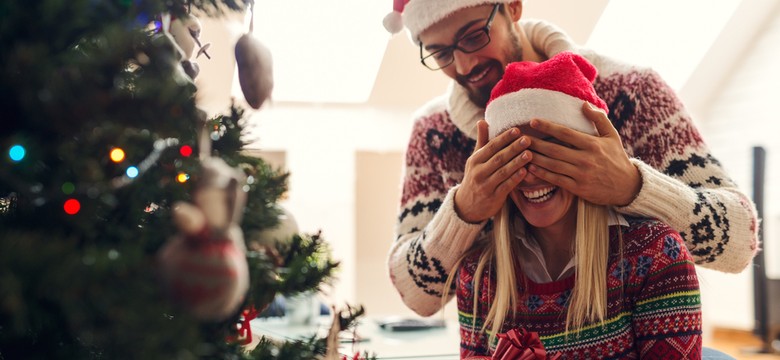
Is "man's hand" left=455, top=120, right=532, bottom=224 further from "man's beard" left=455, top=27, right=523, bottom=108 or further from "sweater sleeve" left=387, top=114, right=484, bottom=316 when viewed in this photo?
"man's beard" left=455, top=27, right=523, bottom=108

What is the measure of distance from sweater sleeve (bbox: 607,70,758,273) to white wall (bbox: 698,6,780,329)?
304cm

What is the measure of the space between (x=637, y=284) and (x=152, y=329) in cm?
81

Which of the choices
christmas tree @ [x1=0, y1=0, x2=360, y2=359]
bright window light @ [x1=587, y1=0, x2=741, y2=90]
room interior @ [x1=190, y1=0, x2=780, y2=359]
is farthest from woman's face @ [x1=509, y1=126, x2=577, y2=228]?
→ bright window light @ [x1=587, y1=0, x2=741, y2=90]

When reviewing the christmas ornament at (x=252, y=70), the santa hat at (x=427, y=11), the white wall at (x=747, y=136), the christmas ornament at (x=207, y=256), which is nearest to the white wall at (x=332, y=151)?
the white wall at (x=747, y=136)

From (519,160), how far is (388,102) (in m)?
3.39

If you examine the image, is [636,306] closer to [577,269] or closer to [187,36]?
[577,269]

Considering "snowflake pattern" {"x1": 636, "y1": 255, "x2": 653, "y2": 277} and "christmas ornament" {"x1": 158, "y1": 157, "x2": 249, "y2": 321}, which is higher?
"snowflake pattern" {"x1": 636, "y1": 255, "x2": 653, "y2": 277}

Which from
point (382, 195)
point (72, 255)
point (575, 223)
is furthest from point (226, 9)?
point (382, 195)

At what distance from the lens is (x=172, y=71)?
1.68 feet

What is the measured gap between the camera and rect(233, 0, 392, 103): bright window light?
385 centimetres

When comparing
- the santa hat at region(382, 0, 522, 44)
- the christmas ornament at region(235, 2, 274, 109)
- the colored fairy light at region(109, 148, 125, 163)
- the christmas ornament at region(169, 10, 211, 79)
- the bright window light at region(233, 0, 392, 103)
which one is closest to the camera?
the colored fairy light at region(109, 148, 125, 163)

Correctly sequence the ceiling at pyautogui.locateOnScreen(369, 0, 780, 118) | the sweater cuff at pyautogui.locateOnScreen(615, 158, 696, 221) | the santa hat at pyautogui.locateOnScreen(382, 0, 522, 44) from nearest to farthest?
the sweater cuff at pyautogui.locateOnScreen(615, 158, 696, 221) → the santa hat at pyautogui.locateOnScreen(382, 0, 522, 44) → the ceiling at pyautogui.locateOnScreen(369, 0, 780, 118)

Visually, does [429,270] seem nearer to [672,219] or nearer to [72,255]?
[672,219]

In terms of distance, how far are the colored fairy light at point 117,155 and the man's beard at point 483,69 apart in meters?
0.89
